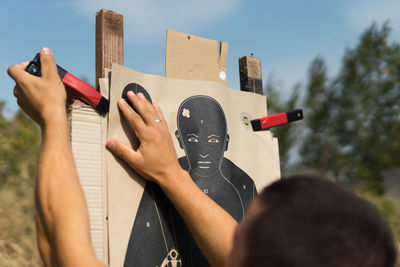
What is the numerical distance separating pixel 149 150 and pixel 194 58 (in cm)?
53

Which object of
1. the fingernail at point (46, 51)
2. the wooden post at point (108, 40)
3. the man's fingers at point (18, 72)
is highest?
the wooden post at point (108, 40)

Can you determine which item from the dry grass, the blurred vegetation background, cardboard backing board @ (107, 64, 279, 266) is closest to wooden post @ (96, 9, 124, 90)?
cardboard backing board @ (107, 64, 279, 266)

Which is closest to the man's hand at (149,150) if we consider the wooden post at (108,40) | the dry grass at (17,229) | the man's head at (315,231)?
the wooden post at (108,40)

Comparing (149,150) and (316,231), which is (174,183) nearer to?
(149,150)

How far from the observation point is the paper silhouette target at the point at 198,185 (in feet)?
3.81

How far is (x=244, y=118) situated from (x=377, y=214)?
1024 millimetres

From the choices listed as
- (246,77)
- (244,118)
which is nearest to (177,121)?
(244,118)

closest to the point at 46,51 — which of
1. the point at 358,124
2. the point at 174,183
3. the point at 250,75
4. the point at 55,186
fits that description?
the point at 55,186

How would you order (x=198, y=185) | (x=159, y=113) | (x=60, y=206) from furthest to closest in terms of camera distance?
(x=198, y=185)
(x=159, y=113)
(x=60, y=206)

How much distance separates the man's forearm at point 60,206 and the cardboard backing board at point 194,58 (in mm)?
660

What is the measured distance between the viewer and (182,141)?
1.33 m

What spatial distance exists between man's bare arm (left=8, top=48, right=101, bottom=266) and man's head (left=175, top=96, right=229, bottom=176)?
1.65 feet

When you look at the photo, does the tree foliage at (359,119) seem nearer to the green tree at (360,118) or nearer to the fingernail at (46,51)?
the green tree at (360,118)

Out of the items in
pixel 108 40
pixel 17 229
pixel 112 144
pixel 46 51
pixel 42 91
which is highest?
pixel 108 40
